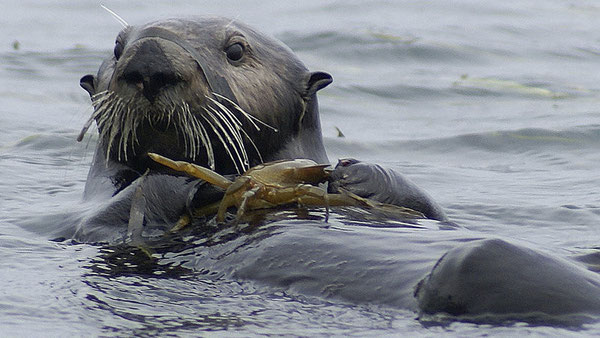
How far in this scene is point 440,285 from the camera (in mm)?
3109

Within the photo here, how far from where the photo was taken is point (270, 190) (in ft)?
13.6

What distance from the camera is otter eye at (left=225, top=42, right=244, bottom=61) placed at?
460 cm

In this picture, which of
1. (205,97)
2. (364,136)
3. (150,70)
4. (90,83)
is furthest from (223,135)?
(364,136)

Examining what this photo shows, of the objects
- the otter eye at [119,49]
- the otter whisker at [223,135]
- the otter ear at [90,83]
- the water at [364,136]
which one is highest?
the otter eye at [119,49]

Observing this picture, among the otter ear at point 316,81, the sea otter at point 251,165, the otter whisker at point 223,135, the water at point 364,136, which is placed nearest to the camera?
the sea otter at point 251,165

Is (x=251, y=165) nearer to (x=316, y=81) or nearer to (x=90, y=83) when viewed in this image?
(x=316, y=81)

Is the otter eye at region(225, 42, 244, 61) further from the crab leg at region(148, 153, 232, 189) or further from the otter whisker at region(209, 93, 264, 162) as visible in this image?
the crab leg at region(148, 153, 232, 189)

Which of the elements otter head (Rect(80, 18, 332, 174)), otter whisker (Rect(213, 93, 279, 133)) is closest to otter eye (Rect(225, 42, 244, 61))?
otter head (Rect(80, 18, 332, 174))

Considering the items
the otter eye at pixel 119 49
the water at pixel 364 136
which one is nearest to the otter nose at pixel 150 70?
the otter eye at pixel 119 49

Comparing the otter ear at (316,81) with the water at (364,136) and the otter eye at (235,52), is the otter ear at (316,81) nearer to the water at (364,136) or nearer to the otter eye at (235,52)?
the otter eye at (235,52)

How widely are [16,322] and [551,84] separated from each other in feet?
25.7

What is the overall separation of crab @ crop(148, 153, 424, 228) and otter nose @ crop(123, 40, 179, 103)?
25cm

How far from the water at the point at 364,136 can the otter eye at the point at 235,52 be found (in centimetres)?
98

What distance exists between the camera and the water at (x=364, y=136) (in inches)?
130
